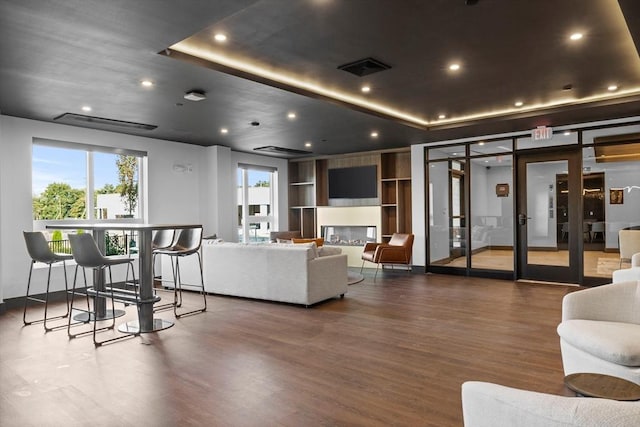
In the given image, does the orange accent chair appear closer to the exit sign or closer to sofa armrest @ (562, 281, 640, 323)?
the exit sign

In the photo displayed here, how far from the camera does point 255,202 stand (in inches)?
408

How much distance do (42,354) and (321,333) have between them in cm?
256

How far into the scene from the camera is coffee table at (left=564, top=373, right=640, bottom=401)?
1.72 metres

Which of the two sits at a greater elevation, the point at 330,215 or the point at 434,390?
the point at 330,215

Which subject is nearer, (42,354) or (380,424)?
(380,424)

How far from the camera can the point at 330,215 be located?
10586 millimetres

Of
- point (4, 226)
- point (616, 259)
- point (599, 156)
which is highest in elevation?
point (599, 156)

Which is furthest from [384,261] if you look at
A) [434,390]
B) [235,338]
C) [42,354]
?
[42,354]

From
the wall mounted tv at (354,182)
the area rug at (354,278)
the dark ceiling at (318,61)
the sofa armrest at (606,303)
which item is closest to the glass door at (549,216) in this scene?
the dark ceiling at (318,61)

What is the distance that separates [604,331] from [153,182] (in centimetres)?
725

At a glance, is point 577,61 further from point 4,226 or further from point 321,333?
point 4,226

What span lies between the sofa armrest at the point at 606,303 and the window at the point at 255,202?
762 cm

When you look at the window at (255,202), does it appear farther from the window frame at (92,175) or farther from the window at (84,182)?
the window at (84,182)

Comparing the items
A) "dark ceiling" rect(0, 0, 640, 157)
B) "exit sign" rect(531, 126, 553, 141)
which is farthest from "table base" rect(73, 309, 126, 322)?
"exit sign" rect(531, 126, 553, 141)
